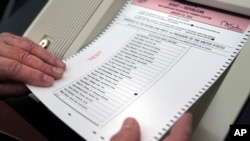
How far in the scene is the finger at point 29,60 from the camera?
621mm

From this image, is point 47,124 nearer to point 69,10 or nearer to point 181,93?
point 69,10

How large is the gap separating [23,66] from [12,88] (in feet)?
0.30

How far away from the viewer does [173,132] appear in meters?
0.47

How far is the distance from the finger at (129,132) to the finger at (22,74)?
→ 0.19 metres

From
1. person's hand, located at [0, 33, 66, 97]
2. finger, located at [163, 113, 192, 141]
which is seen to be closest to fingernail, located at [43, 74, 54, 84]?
person's hand, located at [0, 33, 66, 97]

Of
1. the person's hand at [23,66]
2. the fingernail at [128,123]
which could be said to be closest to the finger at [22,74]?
the person's hand at [23,66]

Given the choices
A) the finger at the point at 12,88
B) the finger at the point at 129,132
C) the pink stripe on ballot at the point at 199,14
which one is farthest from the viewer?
the finger at the point at 12,88

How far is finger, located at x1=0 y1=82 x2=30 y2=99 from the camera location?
71 centimetres

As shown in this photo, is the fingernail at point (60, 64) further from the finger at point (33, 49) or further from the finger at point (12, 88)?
the finger at point (12, 88)

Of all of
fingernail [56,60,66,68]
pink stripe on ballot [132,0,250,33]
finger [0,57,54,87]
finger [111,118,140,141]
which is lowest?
finger [0,57,54,87]

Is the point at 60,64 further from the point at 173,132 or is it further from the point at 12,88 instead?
the point at 173,132

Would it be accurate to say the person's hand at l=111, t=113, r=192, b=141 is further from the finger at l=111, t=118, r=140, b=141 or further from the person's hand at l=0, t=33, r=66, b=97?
the person's hand at l=0, t=33, r=66, b=97

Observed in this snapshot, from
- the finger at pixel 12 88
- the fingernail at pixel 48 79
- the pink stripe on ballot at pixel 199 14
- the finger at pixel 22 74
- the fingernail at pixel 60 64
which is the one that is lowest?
the finger at pixel 12 88

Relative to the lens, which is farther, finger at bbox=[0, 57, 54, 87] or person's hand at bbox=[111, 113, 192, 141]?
finger at bbox=[0, 57, 54, 87]
